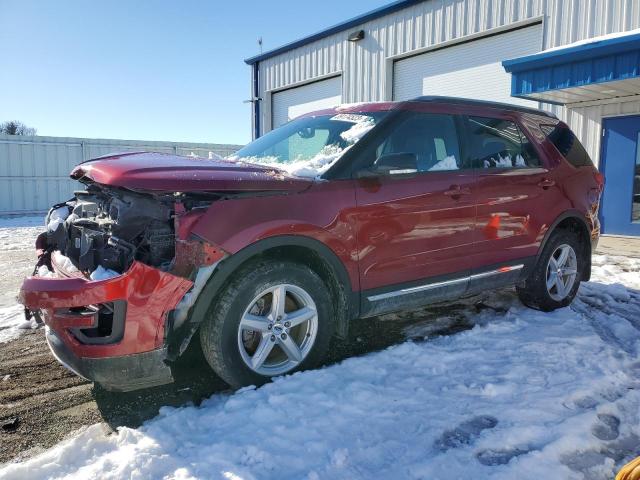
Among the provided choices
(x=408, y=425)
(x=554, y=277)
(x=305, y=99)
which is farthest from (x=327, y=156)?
(x=305, y=99)

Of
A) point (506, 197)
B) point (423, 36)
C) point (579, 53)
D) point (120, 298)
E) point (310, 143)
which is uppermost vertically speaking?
point (423, 36)

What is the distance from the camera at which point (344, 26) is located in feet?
46.3

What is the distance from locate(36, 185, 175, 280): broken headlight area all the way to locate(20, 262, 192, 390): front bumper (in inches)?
4.7

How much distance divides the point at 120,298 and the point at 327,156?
1635mm

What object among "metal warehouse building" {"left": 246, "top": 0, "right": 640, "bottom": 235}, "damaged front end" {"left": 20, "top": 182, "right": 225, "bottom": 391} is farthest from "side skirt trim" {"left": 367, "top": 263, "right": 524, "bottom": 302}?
"metal warehouse building" {"left": 246, "top": 0, "right": 640, "bottom": 235}

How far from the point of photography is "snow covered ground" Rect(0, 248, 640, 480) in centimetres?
226

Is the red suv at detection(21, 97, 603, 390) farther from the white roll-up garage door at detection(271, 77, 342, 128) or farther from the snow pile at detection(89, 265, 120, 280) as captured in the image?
the white roll-up garage door at detection(271, 77, 342, 128)

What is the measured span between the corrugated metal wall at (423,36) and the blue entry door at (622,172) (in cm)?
28

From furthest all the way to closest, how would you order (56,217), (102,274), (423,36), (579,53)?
(423,36) < (579,53) < (56,217) < (102,274)

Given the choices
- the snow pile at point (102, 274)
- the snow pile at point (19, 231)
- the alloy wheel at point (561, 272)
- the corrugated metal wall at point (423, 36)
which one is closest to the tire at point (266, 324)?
the snow pile at point (102, 274)

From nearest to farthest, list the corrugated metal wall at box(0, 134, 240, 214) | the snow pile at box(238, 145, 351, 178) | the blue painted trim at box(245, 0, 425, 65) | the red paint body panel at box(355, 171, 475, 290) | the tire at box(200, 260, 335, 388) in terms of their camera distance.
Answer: the tire at box(200, 260, 335, 388)
the snow pile at box(238, 145, 351, 178)
the red paint body panel at box(355, 171, 475, 290)
the blue painted trim at box(245, 0, 425, 65)
the corrugated metal wall at box(0, 134, 240, 214)

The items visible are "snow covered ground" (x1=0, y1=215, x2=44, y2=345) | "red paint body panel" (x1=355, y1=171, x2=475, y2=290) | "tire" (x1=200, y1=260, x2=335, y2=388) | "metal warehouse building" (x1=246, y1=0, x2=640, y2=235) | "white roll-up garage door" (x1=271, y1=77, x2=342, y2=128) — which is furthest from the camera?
"white roll-up garage door" (x1=271, y1=77, x2=342, y2=128)

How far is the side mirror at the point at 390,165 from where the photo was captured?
10.7 ft

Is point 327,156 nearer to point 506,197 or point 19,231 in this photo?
point 506,197
